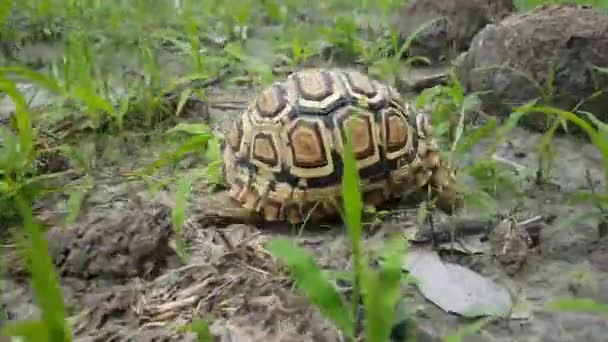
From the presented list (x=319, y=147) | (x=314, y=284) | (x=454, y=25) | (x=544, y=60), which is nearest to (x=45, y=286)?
(x=314, y=284)

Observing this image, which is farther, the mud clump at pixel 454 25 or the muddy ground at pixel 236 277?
the mud clump at pixel 454 25

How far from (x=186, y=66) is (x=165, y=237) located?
1.99 m

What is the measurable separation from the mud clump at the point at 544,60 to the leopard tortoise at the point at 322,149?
2.54ft

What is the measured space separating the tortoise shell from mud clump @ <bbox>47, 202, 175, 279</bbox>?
14.2 inches

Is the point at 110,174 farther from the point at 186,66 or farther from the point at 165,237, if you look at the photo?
the point at 186,66

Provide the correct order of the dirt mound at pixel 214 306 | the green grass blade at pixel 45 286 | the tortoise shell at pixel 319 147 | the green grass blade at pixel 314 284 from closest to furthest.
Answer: the green grass blade at pixel 45 286 → the green grass blade at pixel 314 284 → the dirt mound at pixel 214 306 → the tortoise shell at pixel 319 147

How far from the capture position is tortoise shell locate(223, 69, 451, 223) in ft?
6.23

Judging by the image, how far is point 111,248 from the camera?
Result: 5.52 ft

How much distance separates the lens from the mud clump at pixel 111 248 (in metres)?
1.67

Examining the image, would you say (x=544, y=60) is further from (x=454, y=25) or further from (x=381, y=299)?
(x=381, y=299)

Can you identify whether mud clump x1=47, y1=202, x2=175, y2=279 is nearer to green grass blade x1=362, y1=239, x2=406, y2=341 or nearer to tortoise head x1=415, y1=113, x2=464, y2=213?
green grass blade x1=362, y1=239, x2=406, y2=341

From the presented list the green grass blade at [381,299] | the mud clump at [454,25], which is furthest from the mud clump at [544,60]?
the green grass blade at [381,299]

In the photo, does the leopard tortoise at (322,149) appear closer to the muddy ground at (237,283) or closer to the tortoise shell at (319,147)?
the tortoise shell at (319,147)

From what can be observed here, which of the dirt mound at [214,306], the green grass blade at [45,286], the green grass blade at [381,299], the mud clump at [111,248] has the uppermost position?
the green grass blade at [45,286]
